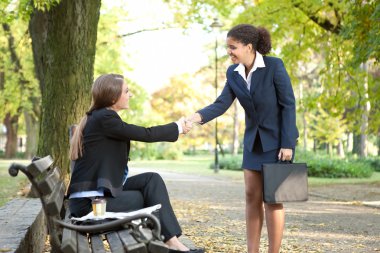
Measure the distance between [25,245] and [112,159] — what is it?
107 centimetres

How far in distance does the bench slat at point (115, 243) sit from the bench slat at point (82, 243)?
14cm

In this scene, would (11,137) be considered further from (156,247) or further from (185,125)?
(156,247)

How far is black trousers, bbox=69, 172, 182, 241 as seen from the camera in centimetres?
467

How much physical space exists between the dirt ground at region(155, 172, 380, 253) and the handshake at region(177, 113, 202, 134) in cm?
176

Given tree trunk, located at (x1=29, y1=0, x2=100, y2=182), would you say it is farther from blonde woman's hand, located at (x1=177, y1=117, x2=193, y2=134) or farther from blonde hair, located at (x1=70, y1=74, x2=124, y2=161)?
blonde hair, located at (x1=70, y1=74, x2=124, y2=161)

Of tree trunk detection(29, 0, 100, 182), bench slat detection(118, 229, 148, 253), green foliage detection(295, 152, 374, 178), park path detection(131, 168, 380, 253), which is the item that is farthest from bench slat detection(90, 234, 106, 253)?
green foliage detection(295, 152, 374, 178)

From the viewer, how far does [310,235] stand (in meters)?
8.34

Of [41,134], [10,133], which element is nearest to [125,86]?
[41,134]

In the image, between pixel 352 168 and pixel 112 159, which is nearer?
pixel 112 159

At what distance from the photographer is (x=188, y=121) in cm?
561

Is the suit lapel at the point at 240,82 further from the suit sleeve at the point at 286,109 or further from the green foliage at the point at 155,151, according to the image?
the green foliage at the point at 155,151

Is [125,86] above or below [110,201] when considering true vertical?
above

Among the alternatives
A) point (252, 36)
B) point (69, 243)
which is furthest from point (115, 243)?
point (252, 36)

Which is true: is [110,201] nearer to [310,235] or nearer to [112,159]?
[112,159]
